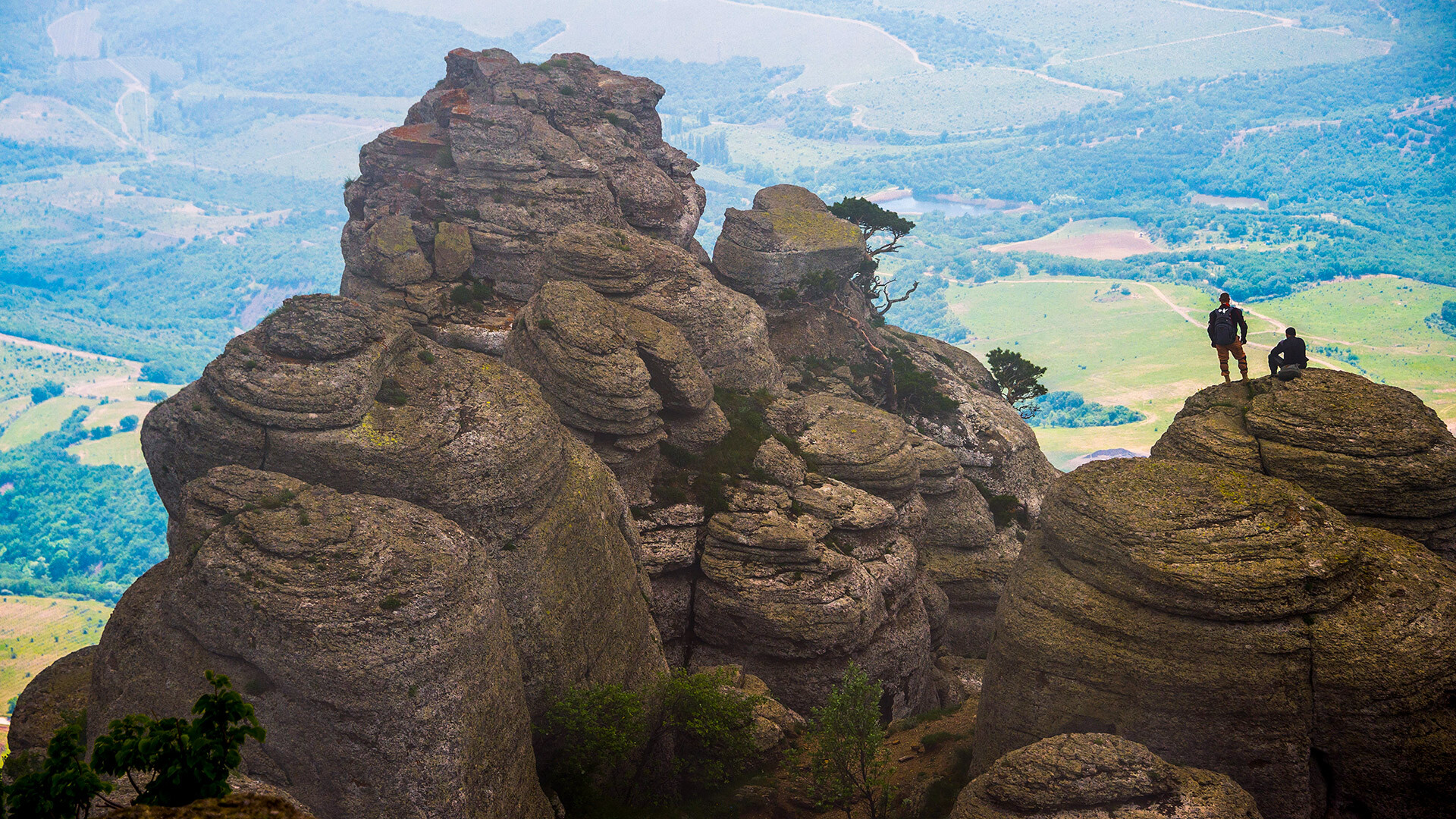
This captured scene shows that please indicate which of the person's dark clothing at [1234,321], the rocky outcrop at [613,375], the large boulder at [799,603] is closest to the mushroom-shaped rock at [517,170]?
the rocky outcrop at [613,375]

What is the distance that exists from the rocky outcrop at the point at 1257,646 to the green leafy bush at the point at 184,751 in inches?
1056

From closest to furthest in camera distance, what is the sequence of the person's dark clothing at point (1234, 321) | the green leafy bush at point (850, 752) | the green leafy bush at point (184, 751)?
1. the green leafy bush at point (184, 751)
2. the green leafy bush at point (850, 752)
3. the person's dark clothing at point (1234, 321)

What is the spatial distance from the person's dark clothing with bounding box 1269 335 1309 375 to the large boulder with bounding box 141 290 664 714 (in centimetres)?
3006

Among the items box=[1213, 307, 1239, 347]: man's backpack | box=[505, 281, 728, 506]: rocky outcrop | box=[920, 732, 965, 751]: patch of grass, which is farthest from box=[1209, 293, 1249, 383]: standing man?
box=[505, 281, 728, 506]: rocky outcrop

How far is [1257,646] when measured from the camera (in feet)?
104

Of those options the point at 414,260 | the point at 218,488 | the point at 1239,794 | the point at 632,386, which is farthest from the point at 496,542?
the point at 414,260

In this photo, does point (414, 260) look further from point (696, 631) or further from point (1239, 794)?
point (1239, 794)

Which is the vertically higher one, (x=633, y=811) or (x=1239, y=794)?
(x=1239, y=794)

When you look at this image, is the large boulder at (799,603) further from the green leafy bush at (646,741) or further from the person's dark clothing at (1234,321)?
the person's dark clothing at (1234,321)

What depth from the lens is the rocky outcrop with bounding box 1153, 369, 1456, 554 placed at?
35.5 metres

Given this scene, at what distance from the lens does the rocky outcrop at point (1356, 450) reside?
35531 millimetres

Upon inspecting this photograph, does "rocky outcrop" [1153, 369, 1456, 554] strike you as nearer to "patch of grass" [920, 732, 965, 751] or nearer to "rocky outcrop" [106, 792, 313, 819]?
"patch of grass" [920, 732, 965, 751]

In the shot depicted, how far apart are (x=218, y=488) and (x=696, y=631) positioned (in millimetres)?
25542

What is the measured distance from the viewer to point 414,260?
2502 inches
